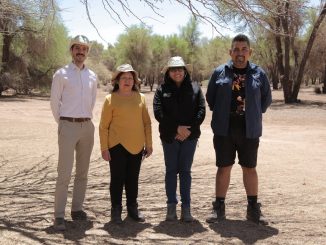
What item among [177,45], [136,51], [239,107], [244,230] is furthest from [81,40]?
[177,45]

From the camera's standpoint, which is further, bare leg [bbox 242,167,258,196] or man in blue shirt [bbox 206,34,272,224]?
bare leg [bbox 242,167,258,196]

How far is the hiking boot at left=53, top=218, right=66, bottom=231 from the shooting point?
179 inches

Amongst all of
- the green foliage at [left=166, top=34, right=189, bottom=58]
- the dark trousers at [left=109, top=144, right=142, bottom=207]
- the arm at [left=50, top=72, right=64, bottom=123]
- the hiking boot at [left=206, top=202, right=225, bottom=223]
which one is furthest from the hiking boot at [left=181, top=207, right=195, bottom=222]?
the green foliage at [left=166, top=34, right=189, bottom=58]

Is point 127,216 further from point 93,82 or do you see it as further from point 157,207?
point 93,82

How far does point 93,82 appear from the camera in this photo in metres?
4.83

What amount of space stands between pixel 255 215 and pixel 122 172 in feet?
4.48

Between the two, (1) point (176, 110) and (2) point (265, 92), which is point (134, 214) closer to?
(1) point (176, 110)

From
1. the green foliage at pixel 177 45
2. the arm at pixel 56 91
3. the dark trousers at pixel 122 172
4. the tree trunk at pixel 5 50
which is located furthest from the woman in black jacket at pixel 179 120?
the green foliage at pixel 177 45

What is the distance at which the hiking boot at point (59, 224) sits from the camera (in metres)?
4.55

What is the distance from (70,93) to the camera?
462cm

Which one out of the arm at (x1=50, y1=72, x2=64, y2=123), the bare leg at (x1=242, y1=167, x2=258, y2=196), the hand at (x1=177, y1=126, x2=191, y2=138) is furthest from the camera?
the bare leg at (x1=242, y1=167, x2=258, y2=196)

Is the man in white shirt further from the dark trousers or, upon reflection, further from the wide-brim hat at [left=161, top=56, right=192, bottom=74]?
the wide-brim hat at [left=161, top=56, right=192, bottom=74]

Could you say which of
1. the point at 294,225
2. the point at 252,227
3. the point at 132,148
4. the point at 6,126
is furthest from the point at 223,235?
the point at 6,126

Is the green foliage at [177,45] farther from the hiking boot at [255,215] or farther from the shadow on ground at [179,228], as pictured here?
the shadow on ground at [179,228]
